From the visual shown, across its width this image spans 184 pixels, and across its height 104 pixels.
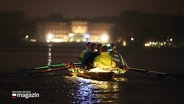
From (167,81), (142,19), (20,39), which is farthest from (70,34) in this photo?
(167,81)

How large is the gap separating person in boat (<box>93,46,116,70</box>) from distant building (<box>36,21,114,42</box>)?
5391 inches

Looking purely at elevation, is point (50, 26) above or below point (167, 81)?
above

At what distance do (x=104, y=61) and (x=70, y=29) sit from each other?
14886 cm

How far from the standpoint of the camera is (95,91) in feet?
80.3

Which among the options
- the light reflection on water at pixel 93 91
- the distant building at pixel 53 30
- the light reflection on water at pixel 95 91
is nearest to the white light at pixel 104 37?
the distant building at pixel 53 30

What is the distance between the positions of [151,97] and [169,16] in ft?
352

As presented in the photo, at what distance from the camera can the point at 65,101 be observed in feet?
70.0

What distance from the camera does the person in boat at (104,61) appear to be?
1087 inches

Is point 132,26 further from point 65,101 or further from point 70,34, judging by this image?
point 65,101

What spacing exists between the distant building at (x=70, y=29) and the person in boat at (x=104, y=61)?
449 ft

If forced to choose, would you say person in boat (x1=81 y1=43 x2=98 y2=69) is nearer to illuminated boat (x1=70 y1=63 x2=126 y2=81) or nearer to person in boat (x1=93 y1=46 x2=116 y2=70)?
illuminated boat (x1=70 y1=63 x2=126 y2=81)

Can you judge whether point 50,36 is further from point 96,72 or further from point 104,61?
point 104,61

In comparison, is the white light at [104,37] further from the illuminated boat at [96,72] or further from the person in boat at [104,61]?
the person in boat at [104,61]

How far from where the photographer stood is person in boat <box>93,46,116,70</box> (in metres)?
27.6
